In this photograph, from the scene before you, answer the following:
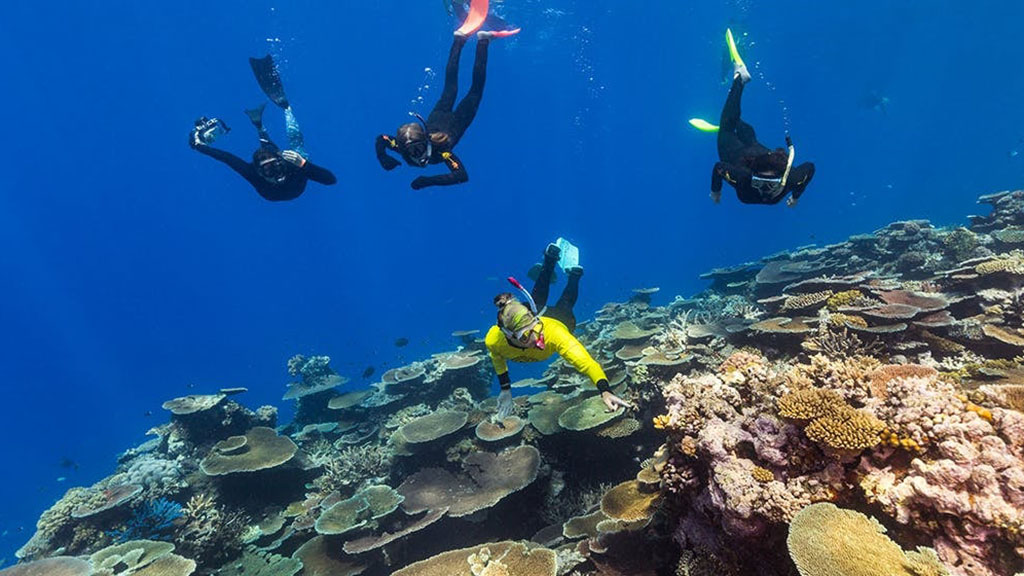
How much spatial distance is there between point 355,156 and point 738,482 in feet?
324

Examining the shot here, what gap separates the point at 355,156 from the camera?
303ft

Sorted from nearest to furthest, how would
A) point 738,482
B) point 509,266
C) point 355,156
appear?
point 738,482 < point 355,156 < point 509,266

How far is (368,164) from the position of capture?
96938mm

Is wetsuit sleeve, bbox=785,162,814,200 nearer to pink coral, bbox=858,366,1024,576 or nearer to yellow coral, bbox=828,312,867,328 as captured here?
yellow coral, bbox=828,312,867,328

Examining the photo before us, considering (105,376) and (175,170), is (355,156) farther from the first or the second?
(105,376)

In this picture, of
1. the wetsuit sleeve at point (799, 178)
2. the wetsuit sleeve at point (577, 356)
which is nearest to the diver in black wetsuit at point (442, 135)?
the wetsuit sleeve at point (577, 356)

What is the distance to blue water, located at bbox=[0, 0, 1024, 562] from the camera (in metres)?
51.8

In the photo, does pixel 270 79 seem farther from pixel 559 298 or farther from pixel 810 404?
pixel 810 404

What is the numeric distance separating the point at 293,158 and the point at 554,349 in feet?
21.2

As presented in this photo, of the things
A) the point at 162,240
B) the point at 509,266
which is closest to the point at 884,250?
the point at 509,266

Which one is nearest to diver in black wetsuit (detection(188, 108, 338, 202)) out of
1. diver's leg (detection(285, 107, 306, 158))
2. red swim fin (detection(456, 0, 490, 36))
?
diver's leg (detection(285, 107, 306, 158))

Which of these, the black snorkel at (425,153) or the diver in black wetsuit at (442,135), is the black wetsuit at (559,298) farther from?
the black snorkel at (425,153)

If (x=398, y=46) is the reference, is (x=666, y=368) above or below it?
below

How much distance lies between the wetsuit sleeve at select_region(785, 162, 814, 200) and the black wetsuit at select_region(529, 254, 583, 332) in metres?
4.12
